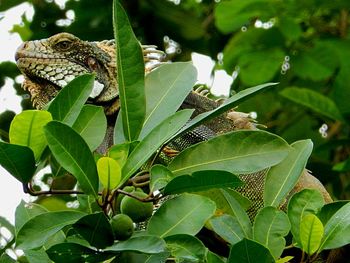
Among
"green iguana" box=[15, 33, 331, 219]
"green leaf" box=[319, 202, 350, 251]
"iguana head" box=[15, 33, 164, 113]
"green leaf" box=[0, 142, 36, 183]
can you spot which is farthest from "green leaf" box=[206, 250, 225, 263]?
"iguana head" box=[15, 33, 164, 113]

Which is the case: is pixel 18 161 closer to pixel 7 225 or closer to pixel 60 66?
pixel 7 225

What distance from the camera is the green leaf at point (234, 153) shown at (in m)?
2.31

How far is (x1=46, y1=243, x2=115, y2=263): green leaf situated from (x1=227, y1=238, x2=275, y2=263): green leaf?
274 mm

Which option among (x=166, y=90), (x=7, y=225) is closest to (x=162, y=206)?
(x=166, y=90)

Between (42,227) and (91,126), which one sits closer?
(42,227)

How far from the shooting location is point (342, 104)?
4.90m

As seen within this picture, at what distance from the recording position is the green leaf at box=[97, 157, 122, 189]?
7.14ft

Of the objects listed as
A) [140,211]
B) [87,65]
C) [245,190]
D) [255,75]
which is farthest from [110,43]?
[140,211]

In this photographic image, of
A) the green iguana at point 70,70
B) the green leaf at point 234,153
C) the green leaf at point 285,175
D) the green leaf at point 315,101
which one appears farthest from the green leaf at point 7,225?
the green leaf at point 315,101

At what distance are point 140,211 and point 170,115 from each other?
0.30m

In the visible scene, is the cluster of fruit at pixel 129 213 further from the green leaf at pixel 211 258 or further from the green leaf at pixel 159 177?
the green leaf at pixel 211 258

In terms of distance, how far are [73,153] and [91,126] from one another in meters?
0.33

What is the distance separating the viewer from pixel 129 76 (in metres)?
2.32

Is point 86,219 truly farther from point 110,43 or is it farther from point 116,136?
point 110,43
